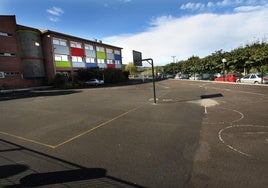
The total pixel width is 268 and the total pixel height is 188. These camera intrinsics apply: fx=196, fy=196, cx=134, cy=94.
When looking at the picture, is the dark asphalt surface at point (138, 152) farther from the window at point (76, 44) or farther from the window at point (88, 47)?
the window at point (88, 47)

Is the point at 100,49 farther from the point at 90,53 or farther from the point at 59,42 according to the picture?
the point at 59,42

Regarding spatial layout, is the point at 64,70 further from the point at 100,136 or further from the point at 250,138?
the point at 250,138

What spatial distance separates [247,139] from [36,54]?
40824 mm

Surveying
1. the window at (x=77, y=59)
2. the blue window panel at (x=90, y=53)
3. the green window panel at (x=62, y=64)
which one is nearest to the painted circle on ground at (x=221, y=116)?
the green window panel at (x=62, y=64)

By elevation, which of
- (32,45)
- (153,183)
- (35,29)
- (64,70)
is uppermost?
(35,29)

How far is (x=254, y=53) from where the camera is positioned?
114 feet

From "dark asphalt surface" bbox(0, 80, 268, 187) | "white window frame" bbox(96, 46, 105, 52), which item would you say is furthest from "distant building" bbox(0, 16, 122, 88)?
"dark asphalt surface" bbox(0, 80, 268, 187)

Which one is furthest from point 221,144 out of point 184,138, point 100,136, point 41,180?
point 41,180

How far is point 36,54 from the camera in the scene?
38.8m

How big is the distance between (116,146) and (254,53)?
121 feet

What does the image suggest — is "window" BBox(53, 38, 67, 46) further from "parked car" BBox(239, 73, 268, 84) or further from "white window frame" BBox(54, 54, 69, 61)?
"parked car" BBox(239, 73, 268, 84)

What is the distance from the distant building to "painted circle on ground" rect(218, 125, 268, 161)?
3585 centimetres

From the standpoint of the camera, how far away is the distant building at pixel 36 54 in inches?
1321

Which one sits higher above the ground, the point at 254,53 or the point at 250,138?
the point at 254,53
